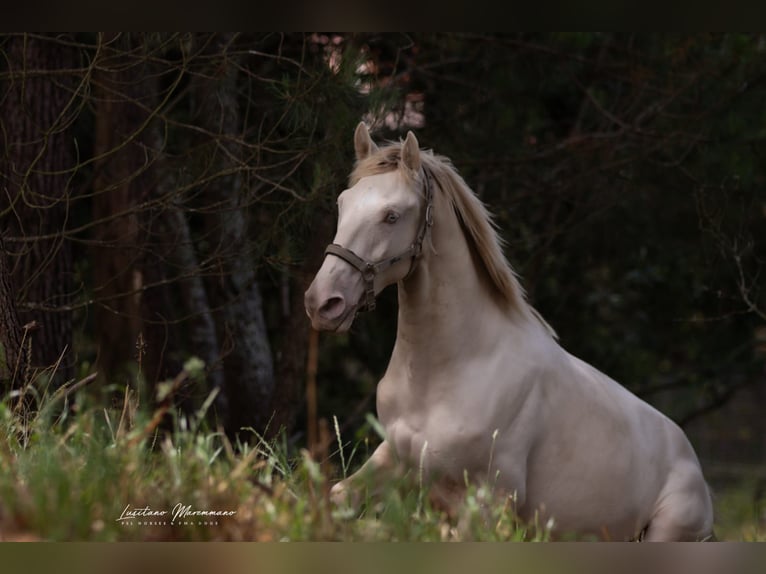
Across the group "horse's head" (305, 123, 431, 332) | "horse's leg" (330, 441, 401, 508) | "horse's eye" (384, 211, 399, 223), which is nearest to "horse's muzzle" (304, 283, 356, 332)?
"horse's head" (305, 123, 431, 332)

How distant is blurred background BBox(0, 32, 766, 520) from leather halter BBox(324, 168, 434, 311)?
0.94m

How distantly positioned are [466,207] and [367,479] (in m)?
1.27

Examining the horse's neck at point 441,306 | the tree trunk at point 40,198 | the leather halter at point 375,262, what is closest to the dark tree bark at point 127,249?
the tree trunk at point 40,198

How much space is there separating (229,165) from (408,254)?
183 centimetres

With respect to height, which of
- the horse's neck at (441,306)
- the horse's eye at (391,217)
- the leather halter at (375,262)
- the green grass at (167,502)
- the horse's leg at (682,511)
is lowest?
the horse's leg at (682,511)

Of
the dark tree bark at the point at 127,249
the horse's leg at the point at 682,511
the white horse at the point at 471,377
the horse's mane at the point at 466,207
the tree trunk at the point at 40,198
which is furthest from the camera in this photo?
the dark tree bark at the point at 127,249

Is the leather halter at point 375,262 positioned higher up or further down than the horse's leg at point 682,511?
higher up

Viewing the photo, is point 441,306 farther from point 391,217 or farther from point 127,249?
point 127,249

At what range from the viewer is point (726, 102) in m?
7.86

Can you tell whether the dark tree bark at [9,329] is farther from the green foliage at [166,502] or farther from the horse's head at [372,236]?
the horse's head at [372,236]

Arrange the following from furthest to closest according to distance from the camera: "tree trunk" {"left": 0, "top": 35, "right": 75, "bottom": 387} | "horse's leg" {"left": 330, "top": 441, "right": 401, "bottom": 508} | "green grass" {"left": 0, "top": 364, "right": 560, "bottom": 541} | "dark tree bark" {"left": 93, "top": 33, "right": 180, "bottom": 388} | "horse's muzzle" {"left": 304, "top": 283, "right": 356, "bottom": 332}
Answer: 1. "dark tree bark" {"left": 93, "top": 33, "right": 180, "bottom": 388}
2. "tree trunk" {"left": 0, "top": 35, "right": 75, "bottom": 387}
3. "horse's muzzle" {"left": 304, "top": 283, "right": 356, "bottom": 332}
4. "horse's leg" {"left": 330, "top": 441, "right": 401, "bottom": 508}
5. "green grass" {"left": 0, "top": 364, "right": 560, "bottom": 541}

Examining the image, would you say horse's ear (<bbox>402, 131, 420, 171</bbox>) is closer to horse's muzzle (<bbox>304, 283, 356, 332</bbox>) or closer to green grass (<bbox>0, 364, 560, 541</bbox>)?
horse's muzzle (<bbox>304, 283, 356, 332</bbox>)

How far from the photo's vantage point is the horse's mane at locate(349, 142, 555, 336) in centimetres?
387

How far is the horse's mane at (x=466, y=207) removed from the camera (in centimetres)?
387
